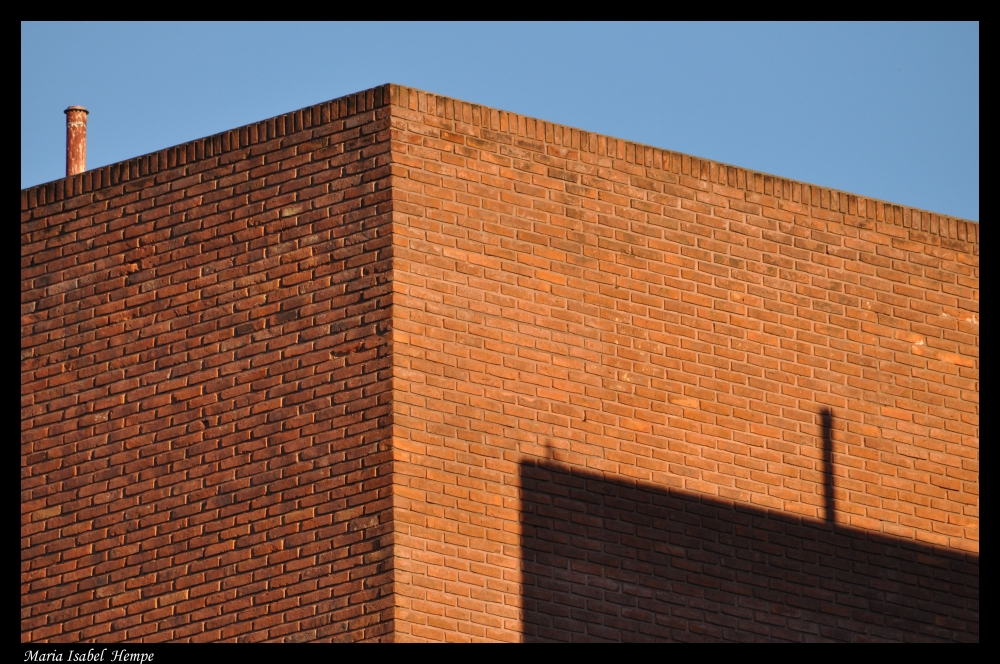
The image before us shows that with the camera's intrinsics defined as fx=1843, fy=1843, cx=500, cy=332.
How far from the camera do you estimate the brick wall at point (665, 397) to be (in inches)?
529

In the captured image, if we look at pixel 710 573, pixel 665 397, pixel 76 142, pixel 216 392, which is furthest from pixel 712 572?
pixel 76 142

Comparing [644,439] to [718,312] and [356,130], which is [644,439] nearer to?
[718,312]

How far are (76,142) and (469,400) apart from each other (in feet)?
17.4

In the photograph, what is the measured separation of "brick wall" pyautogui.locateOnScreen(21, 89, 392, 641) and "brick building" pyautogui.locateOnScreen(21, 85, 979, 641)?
2 centimetres

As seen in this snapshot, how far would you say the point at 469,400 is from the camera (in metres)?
13.6

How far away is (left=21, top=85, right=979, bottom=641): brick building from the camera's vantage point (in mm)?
13359

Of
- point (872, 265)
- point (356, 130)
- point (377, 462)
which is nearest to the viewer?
point (377, 462)

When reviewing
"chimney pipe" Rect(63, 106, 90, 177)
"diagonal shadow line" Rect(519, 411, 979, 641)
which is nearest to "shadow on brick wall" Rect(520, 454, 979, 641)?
"diagonal shadow line" Rect(519, 411, 979, 641)

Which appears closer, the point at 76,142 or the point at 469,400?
the point at 469,400

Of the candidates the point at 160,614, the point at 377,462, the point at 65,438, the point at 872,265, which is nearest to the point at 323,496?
the point at 377,462

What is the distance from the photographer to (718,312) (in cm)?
1488

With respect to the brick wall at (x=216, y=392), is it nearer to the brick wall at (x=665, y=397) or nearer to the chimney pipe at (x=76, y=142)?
the brick wall at (x=665, y=397)

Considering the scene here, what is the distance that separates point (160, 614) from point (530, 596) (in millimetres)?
2791

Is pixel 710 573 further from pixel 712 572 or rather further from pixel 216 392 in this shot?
pixel 216 392
